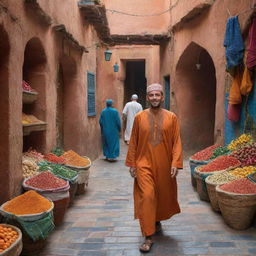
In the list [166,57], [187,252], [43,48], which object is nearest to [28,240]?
[187,252]

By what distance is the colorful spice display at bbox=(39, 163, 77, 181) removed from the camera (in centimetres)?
554

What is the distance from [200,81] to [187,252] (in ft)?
26.9

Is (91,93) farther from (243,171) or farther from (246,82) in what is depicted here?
(243,171)

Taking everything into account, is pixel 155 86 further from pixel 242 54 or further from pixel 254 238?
pixel 242 54

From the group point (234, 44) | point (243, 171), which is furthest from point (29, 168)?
point (234, 44)

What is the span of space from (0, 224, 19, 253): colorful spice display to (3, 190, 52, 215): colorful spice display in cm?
35

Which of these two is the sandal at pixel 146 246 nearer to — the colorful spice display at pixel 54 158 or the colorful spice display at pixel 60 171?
the colorful spice display at pixel 60 171

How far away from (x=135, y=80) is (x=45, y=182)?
19.3 meters

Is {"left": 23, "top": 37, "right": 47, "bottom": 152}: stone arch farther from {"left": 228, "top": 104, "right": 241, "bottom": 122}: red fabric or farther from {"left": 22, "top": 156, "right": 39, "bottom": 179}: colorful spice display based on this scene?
{"left": 228, "top": 104, "right": 241, "bottom": 122}: red fabric

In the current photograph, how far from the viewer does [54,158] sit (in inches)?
251

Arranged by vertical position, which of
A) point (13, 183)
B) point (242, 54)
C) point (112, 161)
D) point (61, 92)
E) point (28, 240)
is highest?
point (242, 54)

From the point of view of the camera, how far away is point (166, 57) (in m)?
13.0

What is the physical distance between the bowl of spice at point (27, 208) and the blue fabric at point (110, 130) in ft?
22.2

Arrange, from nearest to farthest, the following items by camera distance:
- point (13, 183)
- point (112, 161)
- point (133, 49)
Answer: point (13, 183) < point (112, 161) < point (133, 49)
